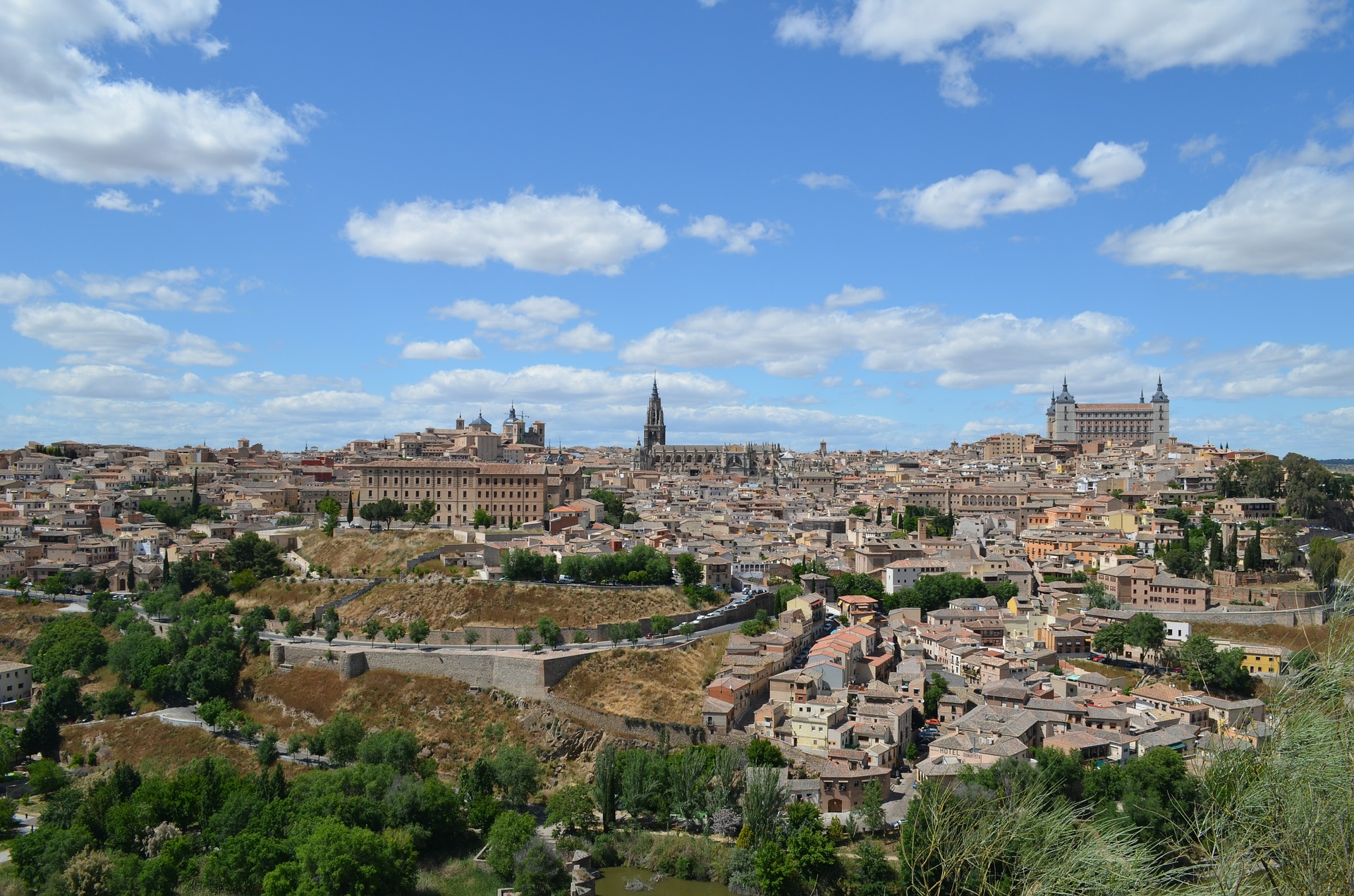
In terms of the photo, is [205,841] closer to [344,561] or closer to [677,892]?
[677,892]

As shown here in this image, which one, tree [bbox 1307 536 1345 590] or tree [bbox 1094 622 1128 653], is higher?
tree [bbox 1307 536 1345 590]

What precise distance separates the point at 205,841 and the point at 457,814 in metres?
5.22

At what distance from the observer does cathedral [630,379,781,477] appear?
85.8 meters

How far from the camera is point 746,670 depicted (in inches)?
1075

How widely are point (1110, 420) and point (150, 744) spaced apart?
74770mm

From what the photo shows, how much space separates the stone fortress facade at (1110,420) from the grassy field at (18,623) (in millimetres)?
71162

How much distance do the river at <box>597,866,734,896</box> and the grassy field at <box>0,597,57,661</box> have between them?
24.7 metres

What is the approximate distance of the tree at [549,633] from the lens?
30016mm

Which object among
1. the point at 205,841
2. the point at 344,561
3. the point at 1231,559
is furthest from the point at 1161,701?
the point at 344,561

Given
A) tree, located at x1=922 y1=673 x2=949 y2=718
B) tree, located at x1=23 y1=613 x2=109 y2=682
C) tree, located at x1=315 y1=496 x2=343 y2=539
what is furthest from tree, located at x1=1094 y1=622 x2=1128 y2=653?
tree, located at x1=23 y1=613 x2=109 y2=682

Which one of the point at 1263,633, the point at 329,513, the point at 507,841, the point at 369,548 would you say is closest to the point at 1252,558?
the point at 1263,633

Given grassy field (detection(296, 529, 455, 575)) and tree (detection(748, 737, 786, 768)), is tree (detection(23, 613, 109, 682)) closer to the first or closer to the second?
grassy field (detection(296, 529, 455, 575))

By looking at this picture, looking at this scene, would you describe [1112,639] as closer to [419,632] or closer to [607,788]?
[607,788]

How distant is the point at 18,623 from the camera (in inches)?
1398
